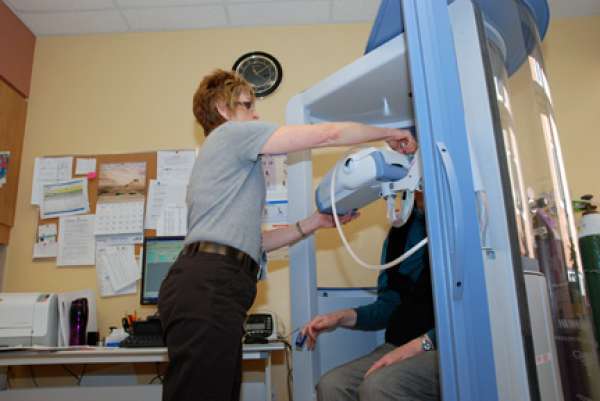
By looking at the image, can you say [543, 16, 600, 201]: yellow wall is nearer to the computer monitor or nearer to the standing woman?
the standing woman

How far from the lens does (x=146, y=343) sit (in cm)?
181

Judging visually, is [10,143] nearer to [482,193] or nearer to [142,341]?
[142,341]

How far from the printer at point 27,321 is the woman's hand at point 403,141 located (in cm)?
169

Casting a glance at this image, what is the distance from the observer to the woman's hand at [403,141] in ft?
3.82

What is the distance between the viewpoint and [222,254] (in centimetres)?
111

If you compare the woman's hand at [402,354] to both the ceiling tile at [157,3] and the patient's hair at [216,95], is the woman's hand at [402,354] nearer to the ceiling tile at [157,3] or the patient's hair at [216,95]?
the patient's hair at [216,95]

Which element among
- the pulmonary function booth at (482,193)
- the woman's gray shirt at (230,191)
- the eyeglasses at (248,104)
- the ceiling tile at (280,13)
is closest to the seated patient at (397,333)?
the pulmonary function booth at (482,193)

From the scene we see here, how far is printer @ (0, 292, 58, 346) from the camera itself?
1.91 metres

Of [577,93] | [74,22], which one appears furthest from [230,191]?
[577,93]

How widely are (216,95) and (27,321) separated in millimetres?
1392

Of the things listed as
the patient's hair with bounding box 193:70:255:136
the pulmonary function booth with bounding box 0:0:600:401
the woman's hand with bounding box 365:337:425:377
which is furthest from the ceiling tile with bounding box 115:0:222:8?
the woman's hand with bounding box 365:337:425:377

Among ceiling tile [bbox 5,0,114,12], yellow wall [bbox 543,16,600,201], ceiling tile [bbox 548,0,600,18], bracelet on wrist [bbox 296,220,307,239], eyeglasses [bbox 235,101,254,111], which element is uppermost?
ceiling tile [bbox 5,0,114,12]

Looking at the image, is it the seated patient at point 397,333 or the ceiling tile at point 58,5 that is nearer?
the seated patient at point 397,333

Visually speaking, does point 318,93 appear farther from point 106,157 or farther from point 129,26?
point 129,26
